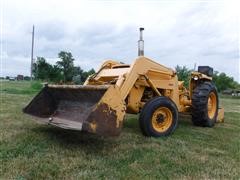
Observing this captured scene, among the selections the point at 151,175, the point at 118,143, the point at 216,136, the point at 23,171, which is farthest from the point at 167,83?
the point at 23,171

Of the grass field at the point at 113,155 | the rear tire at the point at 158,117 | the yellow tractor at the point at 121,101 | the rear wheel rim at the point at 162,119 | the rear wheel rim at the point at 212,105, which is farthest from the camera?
the rear wheel rim at the point at 212,105

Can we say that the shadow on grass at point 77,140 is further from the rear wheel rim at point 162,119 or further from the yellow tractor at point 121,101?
the rear wheel rim at point 162,119

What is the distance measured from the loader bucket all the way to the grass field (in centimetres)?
29

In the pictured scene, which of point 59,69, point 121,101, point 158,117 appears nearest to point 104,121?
point 121,101

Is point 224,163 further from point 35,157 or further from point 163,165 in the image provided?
point 35,157

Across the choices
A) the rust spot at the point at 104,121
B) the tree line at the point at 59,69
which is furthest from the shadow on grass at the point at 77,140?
the tree line at the point at 59,69

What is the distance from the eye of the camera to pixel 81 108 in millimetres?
5566

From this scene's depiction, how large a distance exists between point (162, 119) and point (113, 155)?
1662mm

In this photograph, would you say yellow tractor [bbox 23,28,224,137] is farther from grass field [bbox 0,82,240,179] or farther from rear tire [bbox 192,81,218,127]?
grass field [bbox 0,82,240,179]

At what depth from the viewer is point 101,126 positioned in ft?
14.5

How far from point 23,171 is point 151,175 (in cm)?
144

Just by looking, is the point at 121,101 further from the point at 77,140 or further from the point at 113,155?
the point at 77,140

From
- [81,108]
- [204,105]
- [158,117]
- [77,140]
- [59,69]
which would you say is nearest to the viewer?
[77,140]

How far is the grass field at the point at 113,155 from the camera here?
3.81m
